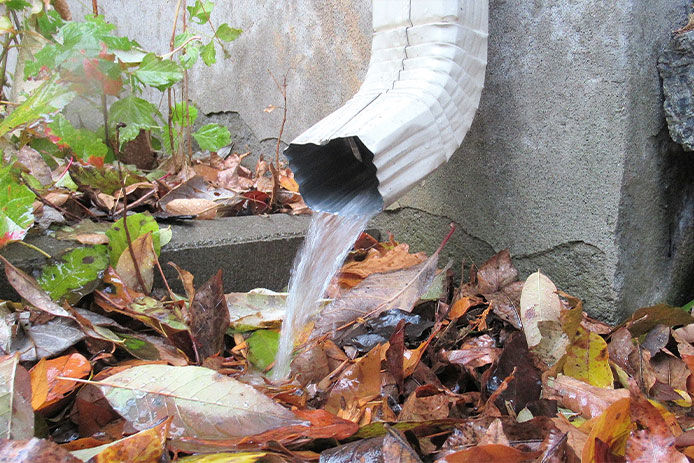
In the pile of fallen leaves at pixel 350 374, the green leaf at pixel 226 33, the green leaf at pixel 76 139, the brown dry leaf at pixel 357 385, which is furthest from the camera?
the green leaf at pixel 226 33

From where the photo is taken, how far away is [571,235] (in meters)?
1.48

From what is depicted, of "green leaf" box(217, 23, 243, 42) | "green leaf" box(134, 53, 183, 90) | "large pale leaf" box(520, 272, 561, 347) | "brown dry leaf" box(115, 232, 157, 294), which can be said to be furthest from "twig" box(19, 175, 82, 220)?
"large pale leaf" box(520, 272, 561, 347)

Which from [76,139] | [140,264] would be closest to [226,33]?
[76,139]

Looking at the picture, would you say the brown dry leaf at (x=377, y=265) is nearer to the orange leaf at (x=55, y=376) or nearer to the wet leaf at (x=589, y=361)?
the wet leaf at (x=589, y=361)

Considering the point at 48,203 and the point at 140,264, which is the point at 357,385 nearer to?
the point at 140,264

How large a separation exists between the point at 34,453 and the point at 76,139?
4.44 feet

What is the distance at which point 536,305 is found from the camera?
4.36 feet

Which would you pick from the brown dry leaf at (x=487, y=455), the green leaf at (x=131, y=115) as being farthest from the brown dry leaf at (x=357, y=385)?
the green leaf at (x=131, y=115)

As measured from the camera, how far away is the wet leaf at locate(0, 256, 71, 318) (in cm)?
123

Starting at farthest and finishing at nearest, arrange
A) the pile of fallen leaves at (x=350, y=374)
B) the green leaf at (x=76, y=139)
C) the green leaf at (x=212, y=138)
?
the green leaf at (x=212, y=138), the green leaf at (x=76, y=139), the pile of fallen leaves at (x=350, y=374)

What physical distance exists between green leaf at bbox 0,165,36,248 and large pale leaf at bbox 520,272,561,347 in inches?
44.0

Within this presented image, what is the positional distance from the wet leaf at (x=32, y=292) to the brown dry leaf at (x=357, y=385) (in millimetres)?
563

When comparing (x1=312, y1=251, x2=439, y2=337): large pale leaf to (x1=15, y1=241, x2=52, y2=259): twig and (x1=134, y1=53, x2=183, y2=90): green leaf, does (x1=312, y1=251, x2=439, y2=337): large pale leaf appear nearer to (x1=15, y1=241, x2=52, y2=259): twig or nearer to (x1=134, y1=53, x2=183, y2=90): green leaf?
(x1=15, y1=241, x2=52, y2=259): twig

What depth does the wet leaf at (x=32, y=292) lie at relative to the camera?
1231 millimetres
